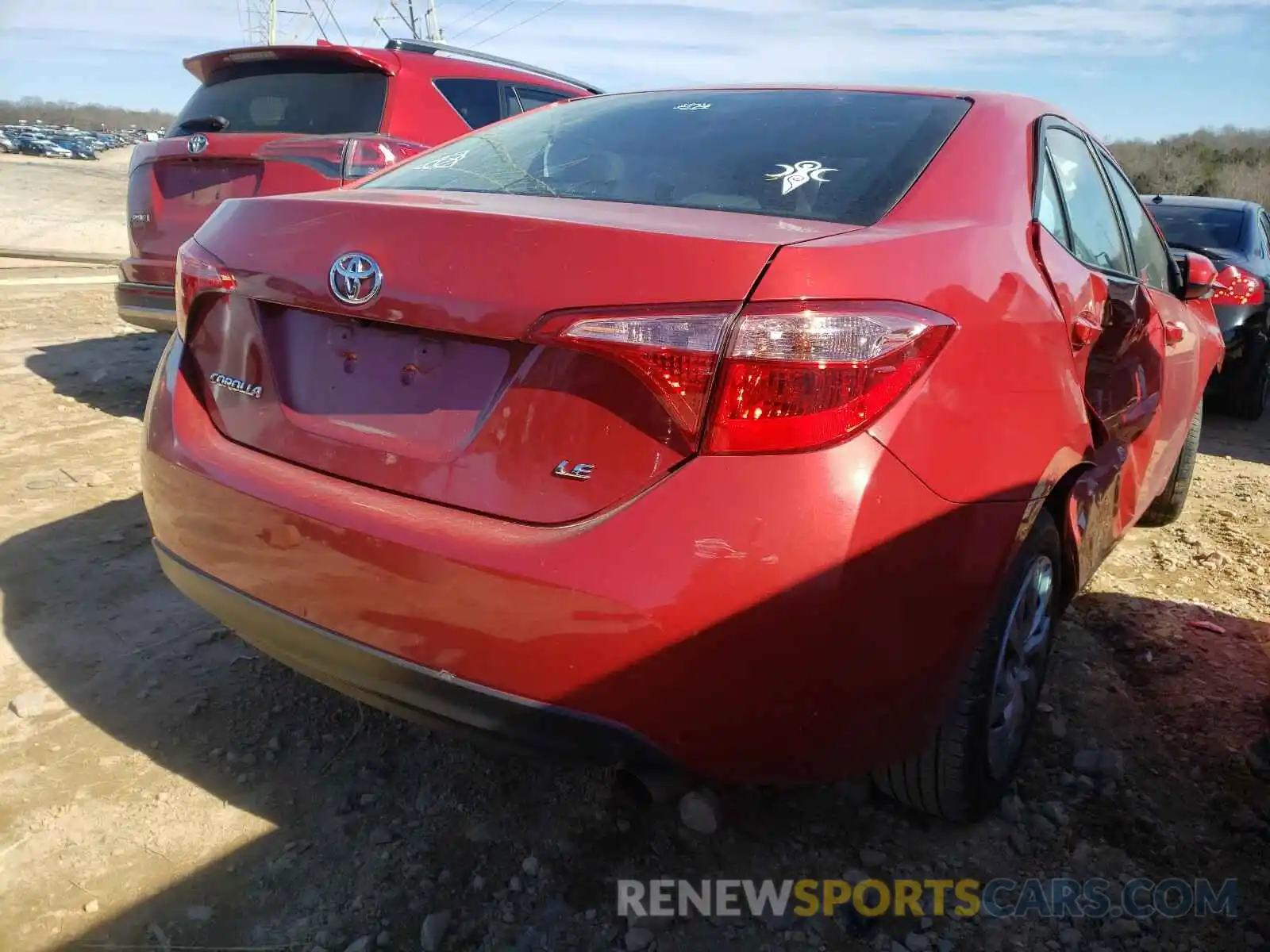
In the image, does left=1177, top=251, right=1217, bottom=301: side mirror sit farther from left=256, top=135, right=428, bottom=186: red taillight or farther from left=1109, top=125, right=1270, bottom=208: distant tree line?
left=1109, top=125, right=1270, bottom=208: distant tree line

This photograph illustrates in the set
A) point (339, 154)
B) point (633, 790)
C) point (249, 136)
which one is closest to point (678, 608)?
point (633, 790)

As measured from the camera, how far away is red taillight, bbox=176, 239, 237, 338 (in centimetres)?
194

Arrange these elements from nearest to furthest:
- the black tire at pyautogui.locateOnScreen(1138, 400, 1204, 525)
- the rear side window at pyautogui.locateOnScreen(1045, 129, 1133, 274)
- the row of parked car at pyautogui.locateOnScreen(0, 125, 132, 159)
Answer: the rear side window at pyautogui.locateOnScreen(1045, 129, 1133, 274), the black tire at pyautogui.locateOnScreen(1138, 400, 1204, 525), the row of parked car at pyautogui.locateOnScreen(0, 125, 132, 159)

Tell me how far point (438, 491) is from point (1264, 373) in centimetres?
667

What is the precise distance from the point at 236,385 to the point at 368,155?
2697 mm

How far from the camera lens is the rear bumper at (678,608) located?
1.49 metres

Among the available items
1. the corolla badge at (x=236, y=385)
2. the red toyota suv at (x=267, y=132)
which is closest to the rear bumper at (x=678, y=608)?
the corolla badge at (x=236, y=385)

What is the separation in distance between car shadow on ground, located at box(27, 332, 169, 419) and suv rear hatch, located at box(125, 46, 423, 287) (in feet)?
2.66

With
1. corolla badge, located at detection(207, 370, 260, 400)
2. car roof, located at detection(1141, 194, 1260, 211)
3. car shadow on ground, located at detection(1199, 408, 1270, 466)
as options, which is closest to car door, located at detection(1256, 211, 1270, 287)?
car roof, located at detection(1141, 194, 1260, 211)

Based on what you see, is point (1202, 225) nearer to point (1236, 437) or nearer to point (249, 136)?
point (1236, 437)

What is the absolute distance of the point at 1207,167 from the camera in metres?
42.8

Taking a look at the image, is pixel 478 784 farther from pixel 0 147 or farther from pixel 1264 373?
pixel 0 147

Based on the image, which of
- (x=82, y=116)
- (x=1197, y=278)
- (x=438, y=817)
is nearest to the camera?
(x=438, y=817)

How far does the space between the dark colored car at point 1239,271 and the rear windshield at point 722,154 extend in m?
4.45
